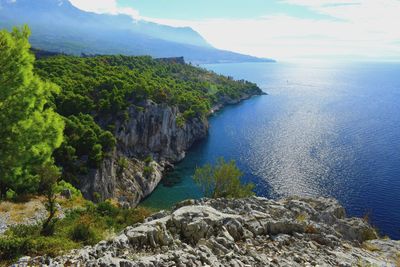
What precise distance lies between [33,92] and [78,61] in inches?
4119

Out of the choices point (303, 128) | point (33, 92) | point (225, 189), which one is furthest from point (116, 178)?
point (303, 128)

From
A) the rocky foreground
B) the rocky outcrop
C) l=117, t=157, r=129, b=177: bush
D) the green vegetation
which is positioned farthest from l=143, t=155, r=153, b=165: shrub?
the rocky foreground

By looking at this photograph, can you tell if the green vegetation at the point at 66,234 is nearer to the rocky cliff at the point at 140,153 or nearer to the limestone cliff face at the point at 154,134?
the rocky cliff at the point at 140,153

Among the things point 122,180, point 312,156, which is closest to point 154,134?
point 122,180

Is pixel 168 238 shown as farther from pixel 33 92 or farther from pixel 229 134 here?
pixel 229 134

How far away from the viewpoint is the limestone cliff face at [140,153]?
6281cm

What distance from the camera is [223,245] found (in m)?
21.0

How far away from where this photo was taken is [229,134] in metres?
125

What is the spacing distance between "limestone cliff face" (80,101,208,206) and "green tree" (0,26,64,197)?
38.5 m

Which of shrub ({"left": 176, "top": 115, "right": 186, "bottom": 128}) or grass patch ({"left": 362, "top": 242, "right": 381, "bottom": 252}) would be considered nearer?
grass patch ({"left": 362, "top": 242, "right": 381, "bottom": 252})

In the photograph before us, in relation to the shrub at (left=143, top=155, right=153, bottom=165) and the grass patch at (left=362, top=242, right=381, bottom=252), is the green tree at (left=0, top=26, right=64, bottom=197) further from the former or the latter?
the shrub at (left=143, top=155, right=153, bottom=165)

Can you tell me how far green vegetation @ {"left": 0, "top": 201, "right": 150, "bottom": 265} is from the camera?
17781mm

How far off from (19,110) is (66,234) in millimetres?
8608

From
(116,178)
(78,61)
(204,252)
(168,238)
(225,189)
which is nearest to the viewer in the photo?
(204,252)
